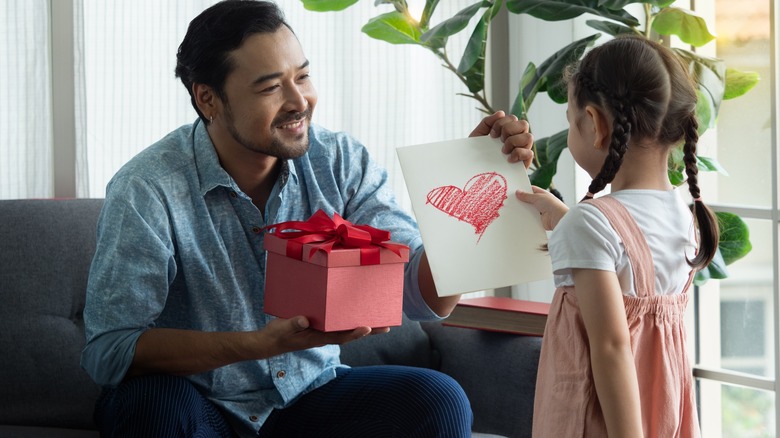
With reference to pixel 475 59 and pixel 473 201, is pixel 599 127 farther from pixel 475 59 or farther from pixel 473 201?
pixel 475 59

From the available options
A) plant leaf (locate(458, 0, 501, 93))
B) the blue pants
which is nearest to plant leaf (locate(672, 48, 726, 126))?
plant leaf (locate(458, 0, 501, 93))

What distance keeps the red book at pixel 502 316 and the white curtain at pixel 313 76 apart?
2.07 ft

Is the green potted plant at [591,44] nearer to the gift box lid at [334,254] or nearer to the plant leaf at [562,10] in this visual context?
the plant leaf at [562,10]

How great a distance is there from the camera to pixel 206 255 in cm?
165

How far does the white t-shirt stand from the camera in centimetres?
128

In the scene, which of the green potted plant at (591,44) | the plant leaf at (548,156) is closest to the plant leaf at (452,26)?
the green potted plant at (591,44)

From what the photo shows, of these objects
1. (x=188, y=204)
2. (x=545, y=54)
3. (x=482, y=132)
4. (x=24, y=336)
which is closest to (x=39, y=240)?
(x=24, y=336)

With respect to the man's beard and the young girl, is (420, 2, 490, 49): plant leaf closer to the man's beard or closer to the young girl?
the man's beard

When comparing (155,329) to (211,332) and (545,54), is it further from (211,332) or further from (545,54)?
(545,54)

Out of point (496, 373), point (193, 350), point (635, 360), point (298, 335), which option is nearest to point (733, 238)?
point (496, 373)

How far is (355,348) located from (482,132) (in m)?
0.72

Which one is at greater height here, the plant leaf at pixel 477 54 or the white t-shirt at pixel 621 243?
the plant leaf at pixel 477 54

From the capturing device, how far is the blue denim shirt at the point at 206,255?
1536mm

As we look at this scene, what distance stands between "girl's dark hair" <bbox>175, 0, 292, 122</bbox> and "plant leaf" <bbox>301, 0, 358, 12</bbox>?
1.47 feet
